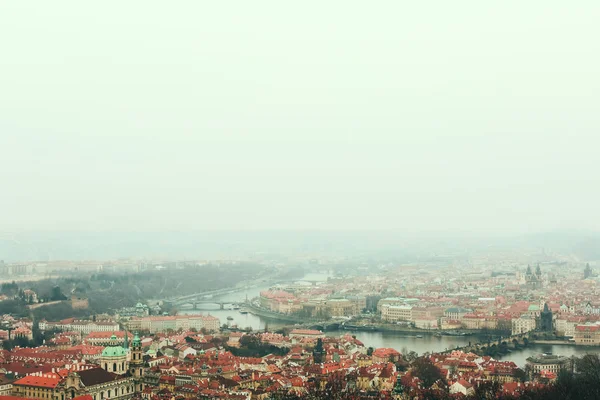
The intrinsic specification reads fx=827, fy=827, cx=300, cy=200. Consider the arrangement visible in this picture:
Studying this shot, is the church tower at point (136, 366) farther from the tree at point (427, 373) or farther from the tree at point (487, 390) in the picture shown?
the tree at point (487, 390)

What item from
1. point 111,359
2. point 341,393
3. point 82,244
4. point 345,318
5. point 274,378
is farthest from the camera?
point 82,244

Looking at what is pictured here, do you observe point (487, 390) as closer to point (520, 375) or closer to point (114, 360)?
point (520, 375)

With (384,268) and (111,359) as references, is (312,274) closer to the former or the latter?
(384,268)

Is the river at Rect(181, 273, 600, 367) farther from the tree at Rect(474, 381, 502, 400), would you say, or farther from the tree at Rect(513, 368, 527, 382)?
the tree at Rect(474, 381, 502, 400)

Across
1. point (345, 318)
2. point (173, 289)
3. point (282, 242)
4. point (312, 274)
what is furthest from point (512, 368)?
point (282, 242)

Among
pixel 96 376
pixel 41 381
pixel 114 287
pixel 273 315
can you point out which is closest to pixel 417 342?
pixel 273 315

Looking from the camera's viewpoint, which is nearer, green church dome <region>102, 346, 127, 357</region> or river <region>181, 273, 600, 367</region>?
green church dome <region>102, 346, 127, 357</region>

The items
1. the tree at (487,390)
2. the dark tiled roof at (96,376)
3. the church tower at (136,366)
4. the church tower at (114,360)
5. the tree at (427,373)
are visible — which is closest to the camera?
the dark tiled roof at (96,376)

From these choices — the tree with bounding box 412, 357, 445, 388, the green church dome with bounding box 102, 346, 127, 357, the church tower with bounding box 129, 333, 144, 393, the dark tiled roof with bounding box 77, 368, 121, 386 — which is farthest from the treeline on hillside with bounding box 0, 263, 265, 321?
the tree with bounding box 412, 357, 445, 388

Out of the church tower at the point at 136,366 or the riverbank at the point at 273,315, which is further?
the riverbank at the point at 273,315

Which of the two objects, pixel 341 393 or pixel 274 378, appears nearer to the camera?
pixel 341 393

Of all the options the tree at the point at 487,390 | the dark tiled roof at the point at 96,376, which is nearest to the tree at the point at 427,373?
the tree at the point at 487,390
